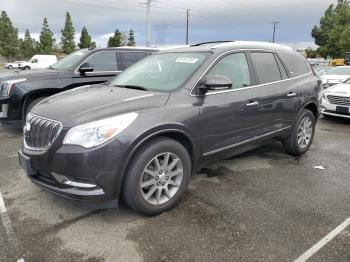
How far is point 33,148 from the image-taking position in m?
3.34

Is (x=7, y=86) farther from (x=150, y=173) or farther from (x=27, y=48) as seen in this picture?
(x=27, y=48)

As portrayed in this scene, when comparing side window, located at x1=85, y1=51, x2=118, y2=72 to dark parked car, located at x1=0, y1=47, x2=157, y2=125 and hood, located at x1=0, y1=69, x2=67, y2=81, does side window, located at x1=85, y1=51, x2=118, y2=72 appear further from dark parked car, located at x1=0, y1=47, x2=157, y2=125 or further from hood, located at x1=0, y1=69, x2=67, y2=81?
hood, located at x1=0, y1=69, x2=67, y2=81

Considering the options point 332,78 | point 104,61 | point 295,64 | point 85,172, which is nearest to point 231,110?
point 85,172

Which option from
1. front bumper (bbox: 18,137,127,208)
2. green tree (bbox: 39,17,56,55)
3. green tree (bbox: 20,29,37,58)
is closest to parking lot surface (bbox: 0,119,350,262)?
front bumper (bbox: 18,137,127,208)

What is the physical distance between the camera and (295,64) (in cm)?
548

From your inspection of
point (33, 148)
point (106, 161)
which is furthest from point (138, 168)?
point (33, 148)

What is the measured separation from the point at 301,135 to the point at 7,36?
6102cm

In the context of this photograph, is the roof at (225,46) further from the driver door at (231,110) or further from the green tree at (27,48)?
the green tree at (27,48)

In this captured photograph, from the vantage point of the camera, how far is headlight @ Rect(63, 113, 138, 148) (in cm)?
299

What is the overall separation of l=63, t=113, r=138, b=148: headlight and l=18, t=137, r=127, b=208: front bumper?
0.20ft

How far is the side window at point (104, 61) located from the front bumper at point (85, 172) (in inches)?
186

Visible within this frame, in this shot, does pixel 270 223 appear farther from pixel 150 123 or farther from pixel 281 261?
pixel 150 123

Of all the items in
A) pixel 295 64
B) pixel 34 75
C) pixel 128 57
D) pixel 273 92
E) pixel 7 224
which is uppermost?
pixel 128 57

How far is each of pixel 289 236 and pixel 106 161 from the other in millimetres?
1802
